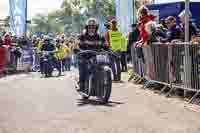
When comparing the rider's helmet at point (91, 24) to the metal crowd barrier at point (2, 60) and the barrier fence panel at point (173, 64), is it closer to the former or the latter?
the barrier fence panel at point (173, 64)

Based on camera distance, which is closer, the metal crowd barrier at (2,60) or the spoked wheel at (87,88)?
the spoked wheel at (87,88)

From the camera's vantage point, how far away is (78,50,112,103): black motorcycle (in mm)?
12578

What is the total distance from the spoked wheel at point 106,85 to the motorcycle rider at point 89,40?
85 cm

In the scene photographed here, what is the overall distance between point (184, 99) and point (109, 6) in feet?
178

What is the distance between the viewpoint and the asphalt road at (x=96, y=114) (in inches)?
376

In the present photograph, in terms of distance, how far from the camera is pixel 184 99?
1315 cm

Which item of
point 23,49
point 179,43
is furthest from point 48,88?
point 23,49

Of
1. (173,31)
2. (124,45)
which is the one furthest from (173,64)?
(124,45)

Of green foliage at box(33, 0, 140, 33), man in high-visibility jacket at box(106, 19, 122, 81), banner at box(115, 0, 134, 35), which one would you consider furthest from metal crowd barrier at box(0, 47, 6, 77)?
green foliage at box(33, 0, 140, 33)

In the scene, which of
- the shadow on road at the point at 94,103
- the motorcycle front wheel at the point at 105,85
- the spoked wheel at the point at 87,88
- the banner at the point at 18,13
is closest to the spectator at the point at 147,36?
the spoked wheel at the point at 87,88

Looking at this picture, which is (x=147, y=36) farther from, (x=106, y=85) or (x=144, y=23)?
(x=106, y=85)

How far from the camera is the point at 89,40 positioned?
44.3ft

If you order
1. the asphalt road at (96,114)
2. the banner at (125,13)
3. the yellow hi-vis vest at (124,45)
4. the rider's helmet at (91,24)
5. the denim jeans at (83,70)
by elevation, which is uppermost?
the banner at (125,13)

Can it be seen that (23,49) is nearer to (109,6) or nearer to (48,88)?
(48,88)
